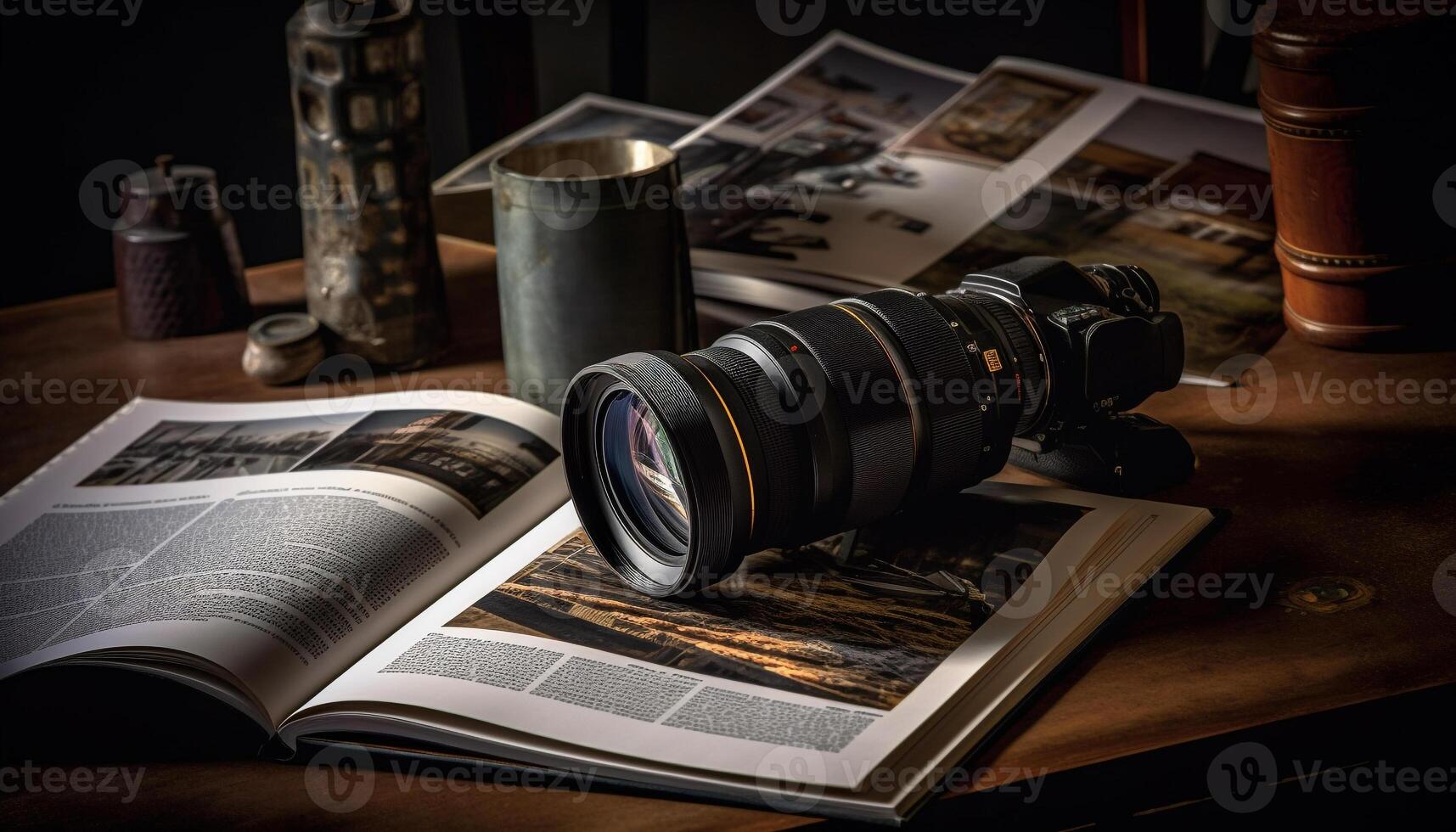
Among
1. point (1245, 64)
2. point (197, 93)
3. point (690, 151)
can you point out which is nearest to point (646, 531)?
point (690, 151)

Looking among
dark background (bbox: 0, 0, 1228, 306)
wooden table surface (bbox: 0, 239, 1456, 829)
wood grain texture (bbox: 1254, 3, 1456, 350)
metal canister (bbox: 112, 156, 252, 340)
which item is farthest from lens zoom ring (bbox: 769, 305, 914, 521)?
dark background (bbox: 0, 0, 1228, 306)

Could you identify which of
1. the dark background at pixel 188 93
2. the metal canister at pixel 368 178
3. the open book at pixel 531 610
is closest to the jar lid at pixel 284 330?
the metal canister at pixel 368 178

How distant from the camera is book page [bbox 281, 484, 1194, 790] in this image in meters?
Result: 0.53

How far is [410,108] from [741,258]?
26 cm

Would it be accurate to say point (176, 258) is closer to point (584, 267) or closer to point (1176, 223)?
point (584, 267)

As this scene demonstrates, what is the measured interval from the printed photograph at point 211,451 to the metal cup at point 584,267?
14 centimetres

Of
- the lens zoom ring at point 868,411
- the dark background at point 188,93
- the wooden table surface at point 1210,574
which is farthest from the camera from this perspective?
the dark background at point 188,93

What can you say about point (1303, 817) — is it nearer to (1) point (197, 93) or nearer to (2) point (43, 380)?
(2) point (43, 380)

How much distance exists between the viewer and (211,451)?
2.64ft

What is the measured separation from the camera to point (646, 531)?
677 mm

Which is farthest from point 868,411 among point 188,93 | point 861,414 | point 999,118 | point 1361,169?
point 188,93

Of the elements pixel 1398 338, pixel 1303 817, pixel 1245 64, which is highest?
pixel 1245 64

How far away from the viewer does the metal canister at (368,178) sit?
0.83 metres

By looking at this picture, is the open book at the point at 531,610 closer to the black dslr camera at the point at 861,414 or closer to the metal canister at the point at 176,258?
the black dslr camera at the point at 861,414
